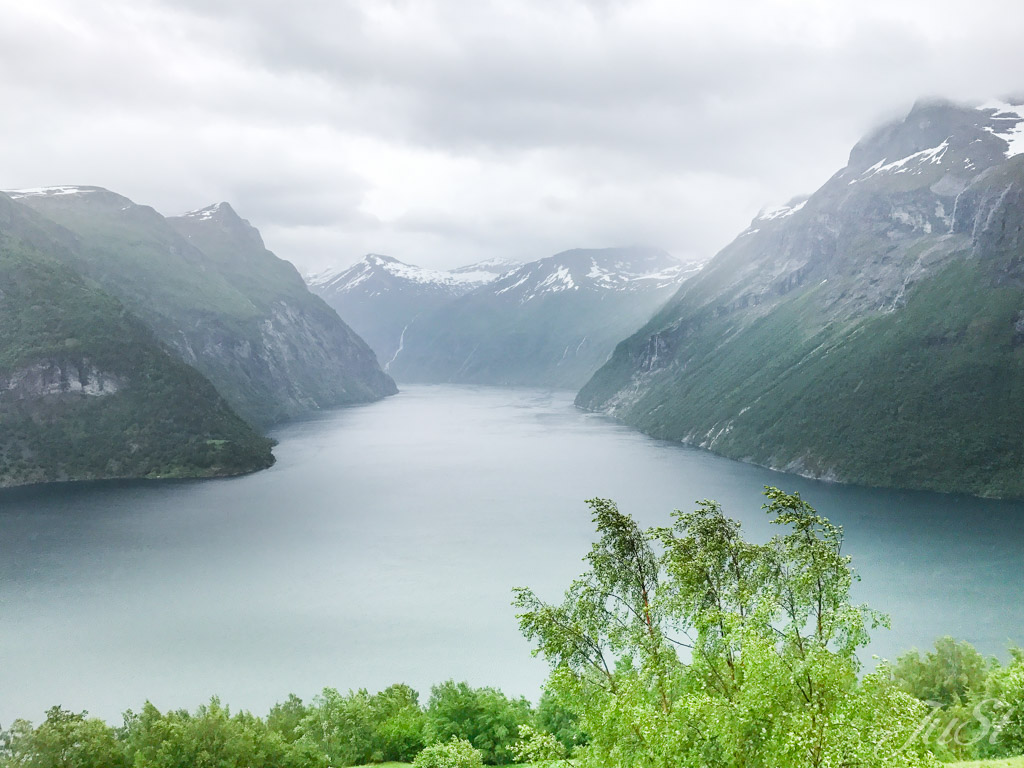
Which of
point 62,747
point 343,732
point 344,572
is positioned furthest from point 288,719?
point 344,572

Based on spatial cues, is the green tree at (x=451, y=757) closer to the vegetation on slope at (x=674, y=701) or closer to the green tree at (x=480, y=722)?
the vegetation on slope at (x=674, y=701)

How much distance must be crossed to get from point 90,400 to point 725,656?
→ 190m

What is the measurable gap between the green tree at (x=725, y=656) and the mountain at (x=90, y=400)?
509 feet

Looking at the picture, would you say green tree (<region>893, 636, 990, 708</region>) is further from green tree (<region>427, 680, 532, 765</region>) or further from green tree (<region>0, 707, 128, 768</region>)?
green tree (<region>0, 707, 128, 768</region>)

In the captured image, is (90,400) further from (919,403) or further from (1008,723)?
(919,403)

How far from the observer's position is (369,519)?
122188 millimetres

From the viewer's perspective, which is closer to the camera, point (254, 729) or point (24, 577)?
point (254, 729)

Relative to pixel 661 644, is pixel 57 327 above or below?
above

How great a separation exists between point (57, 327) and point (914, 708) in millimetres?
209702

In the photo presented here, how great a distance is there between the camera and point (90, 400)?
17662 cm

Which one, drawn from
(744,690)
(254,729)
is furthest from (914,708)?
(254,729)

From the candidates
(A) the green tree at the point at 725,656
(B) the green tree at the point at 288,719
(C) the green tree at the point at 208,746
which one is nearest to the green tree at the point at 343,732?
(B) the green tree at the point at 288,719

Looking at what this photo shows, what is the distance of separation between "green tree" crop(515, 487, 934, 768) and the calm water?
37.4 metres

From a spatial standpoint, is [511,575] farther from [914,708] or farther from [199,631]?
[914,708]
